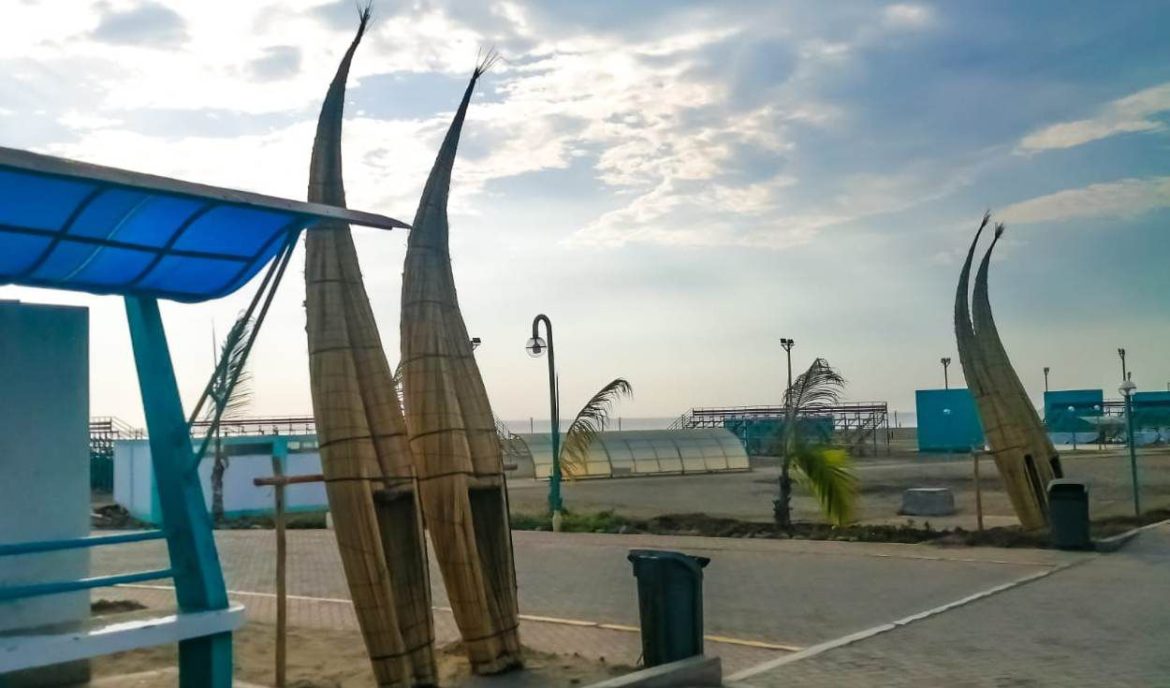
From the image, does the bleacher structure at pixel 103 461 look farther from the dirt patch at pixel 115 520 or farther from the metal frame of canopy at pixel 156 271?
the metal frame of canopy at pixel 156 271

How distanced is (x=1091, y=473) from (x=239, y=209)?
106 ft

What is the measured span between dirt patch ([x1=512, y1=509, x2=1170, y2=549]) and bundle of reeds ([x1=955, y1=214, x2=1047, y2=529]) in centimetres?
48

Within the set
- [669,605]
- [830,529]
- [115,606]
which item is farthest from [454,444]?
[830,529]

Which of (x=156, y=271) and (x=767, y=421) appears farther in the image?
(x=767, y=421)

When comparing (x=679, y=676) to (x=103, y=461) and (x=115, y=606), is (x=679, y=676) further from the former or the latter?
(x=103, y=461)

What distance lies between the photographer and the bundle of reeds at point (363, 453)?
23.7 feet

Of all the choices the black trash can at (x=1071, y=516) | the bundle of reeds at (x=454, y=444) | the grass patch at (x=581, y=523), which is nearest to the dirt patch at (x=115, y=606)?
the bundle of reeds at (x=454, y=444)

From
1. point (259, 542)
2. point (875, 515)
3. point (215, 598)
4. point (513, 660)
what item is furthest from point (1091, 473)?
point (215, 598)

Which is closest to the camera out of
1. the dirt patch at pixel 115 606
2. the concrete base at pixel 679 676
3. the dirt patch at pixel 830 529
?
the concrete base at pixel 679 676

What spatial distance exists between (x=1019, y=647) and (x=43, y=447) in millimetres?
7607

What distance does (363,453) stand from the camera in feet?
24.0

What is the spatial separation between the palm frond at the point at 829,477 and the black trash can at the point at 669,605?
10.3 metres

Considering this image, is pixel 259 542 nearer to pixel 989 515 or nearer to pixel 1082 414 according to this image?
pixel 989 515

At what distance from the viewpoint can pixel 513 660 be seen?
27.0 feet
